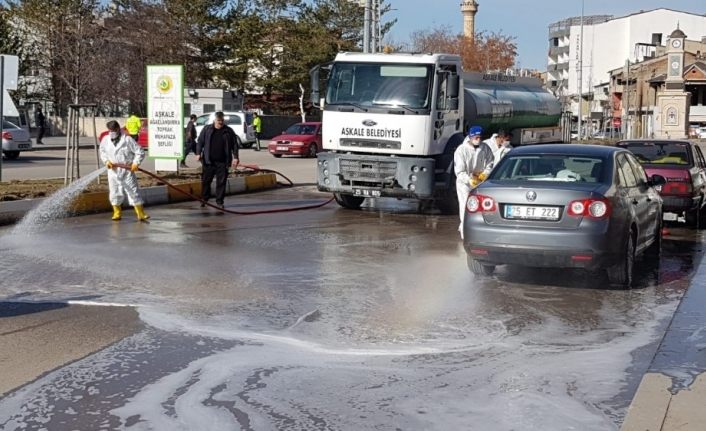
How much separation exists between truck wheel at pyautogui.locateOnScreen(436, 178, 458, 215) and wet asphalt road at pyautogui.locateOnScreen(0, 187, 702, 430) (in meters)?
3.81

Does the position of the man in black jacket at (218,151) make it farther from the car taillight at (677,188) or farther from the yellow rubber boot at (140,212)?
the car taillight at (677,188)

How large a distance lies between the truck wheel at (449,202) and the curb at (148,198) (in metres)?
5.07

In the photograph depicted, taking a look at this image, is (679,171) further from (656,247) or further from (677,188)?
(656,247)

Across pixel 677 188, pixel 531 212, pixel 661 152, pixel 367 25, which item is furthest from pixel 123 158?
pixel 367 25

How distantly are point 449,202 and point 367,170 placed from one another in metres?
2.33

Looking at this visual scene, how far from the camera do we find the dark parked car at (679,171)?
15.1 meters

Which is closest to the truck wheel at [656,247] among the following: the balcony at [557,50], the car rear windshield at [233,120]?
the car rear windshield at [233,120]

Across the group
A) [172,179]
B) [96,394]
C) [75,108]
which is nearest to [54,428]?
[96,394]

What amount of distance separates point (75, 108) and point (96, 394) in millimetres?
13250

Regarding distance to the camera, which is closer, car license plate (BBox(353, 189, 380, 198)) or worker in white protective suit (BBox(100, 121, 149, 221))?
worker in white protective suit (BBox(100, 121, 149, 221))

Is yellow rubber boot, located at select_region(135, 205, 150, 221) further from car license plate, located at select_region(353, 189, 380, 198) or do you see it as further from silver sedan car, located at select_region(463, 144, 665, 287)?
silver sedan car, located at select_region(463, 144, 665, 287)

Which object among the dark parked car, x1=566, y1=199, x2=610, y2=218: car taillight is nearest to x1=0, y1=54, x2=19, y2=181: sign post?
the dark parked car

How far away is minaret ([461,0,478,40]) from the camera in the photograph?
104 metres

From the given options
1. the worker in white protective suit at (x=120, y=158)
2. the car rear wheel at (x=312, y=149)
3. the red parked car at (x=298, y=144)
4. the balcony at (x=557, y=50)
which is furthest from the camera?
the balcony at (x=557, y=50)
